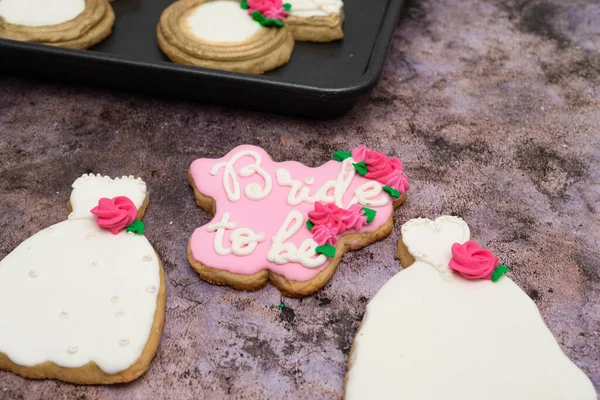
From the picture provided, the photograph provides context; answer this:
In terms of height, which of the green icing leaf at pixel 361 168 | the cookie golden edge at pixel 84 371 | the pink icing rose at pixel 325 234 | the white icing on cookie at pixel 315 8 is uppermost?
the white icing on cookie at pixel 315 8

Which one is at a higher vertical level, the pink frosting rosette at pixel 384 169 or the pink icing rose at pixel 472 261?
the pink icing rose at pixel 472 261

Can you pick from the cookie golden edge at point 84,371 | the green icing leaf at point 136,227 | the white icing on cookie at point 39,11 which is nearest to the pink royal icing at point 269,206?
the green icing leaf at point 136,227

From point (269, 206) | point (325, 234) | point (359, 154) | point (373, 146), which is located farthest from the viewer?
point (373, 146)

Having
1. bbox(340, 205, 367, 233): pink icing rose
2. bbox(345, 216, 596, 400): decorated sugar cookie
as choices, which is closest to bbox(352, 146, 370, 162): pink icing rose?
bbox(340, 205, 367, 233): pink icing rose

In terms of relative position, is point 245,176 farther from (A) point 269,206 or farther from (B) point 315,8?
(B) point 315,8

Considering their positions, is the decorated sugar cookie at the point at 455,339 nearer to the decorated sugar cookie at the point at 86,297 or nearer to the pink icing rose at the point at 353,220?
the pink icing rose at the point at 353,220

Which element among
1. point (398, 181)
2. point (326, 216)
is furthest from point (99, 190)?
point (398, 181)
